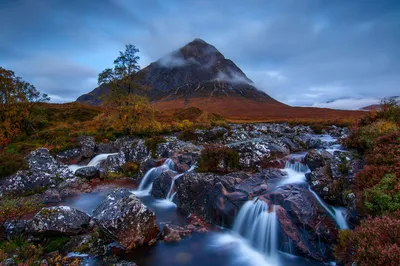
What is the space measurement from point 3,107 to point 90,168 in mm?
18425

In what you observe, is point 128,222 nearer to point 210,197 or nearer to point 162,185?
point 210,197

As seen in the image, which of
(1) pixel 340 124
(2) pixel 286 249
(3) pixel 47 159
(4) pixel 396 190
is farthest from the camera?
(1) pixel 340 124

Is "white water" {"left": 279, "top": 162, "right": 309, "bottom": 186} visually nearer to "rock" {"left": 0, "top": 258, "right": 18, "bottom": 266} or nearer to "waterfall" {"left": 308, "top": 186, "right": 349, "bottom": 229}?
"waterfall" {"left": 308, "top": 186, "right": 349, "bottom": 229}

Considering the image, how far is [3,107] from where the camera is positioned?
2703 cm

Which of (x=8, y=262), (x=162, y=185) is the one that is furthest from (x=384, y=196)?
(x=8, y=262)

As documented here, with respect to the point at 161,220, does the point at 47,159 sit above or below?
above

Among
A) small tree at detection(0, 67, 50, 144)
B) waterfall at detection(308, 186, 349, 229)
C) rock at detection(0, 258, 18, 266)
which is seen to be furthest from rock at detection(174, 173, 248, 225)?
small tree at detection(0, 67, 50, 144)

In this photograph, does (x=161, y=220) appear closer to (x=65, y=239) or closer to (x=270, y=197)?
(x=65, y=239)

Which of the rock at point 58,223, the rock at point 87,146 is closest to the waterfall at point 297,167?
the rock at point 58,223

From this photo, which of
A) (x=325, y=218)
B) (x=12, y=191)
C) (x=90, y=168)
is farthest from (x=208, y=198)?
(x=12, y=191)

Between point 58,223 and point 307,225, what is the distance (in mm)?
9698

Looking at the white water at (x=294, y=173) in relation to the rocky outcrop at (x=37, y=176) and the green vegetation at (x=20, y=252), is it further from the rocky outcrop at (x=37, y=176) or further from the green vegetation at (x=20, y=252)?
the rocky outcrop at (x=37, y=176)

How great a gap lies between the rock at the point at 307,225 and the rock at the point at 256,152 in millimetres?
5585

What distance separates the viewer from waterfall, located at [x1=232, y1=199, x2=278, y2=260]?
325 inches
